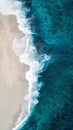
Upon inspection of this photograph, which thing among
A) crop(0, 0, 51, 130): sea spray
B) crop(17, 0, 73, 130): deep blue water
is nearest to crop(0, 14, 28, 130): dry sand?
crop(0, 0, 51, 130): sea spray

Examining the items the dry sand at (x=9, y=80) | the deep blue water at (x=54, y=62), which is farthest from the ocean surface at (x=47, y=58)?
the dry sand at (x=9, y=80)

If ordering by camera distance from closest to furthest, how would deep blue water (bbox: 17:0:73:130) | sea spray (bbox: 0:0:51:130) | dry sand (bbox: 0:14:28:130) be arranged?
deep blue water (bbox: 17:0:73:130)
dry sand (bbox: 0:14:28:130)
sea spray (bbox: 0:0:51:130)

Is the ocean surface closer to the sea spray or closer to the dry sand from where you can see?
the sea spray

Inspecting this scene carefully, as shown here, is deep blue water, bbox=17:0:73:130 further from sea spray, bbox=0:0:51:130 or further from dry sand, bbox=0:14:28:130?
dry sand, bbox=0:14:28:130

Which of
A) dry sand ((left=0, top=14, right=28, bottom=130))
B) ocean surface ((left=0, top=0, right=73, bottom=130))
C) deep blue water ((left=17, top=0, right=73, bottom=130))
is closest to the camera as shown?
deep blue water ((left=17, top=0, right=73, bottom=130))

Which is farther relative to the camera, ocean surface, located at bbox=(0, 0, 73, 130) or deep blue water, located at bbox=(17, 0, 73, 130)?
ocean surface, located at bbox=(0, 0, 73, 130)

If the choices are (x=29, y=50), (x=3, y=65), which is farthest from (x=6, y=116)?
(x=29, y=50)
